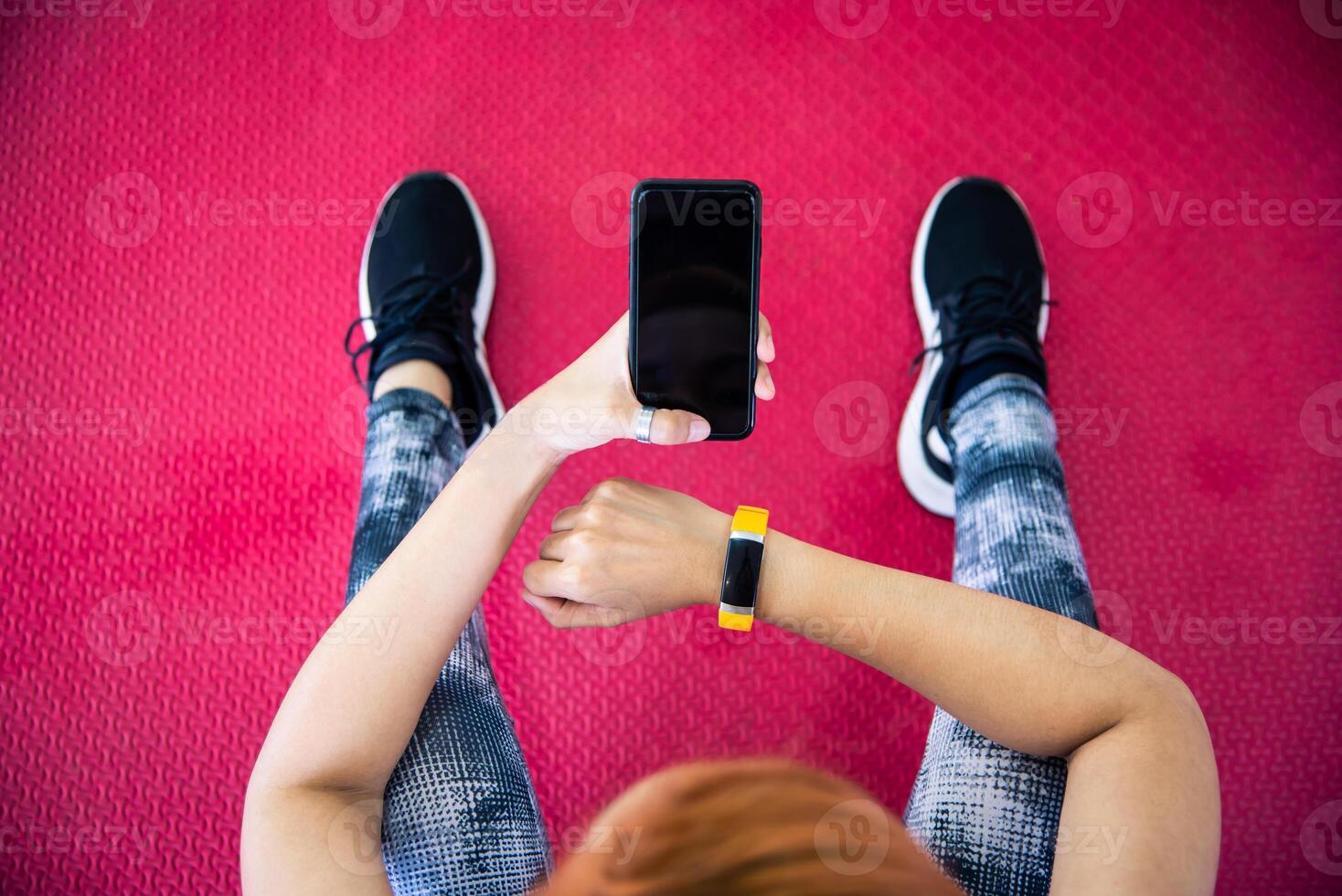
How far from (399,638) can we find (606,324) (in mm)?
474

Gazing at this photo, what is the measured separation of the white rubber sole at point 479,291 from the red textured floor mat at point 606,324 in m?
0.02

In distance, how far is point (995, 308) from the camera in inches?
33.7

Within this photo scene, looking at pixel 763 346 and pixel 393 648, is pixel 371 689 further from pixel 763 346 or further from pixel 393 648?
pixel 763 346

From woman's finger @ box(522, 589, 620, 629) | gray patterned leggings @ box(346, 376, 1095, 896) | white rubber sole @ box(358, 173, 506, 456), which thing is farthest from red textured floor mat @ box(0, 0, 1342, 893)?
woman's finger @ box(522, 589, 620, 629)

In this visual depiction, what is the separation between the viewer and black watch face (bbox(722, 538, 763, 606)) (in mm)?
531

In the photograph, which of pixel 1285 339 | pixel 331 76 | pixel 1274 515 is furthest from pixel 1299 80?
pixel 331 76

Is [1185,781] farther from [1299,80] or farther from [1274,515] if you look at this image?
[1299,80]

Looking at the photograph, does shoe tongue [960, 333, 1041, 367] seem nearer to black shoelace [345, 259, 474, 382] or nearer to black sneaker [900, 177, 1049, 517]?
black sneaker [900, 177, 1049, 517]

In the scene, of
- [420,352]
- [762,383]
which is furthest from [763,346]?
[420,352]

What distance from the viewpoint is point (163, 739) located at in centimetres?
82

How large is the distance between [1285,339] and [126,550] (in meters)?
1.29

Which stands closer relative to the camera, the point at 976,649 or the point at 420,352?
the point at 976,649

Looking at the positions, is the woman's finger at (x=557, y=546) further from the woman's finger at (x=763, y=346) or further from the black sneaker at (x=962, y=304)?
the black sneaker at (x=962, y=304)

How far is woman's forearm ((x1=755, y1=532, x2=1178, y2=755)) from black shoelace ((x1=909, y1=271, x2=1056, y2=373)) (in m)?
0.41
